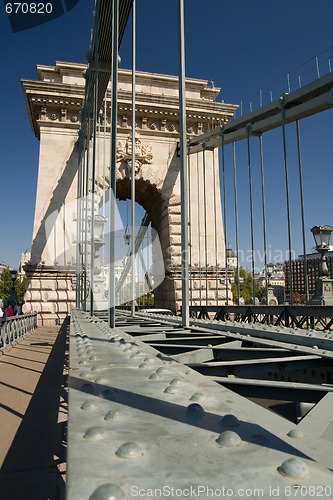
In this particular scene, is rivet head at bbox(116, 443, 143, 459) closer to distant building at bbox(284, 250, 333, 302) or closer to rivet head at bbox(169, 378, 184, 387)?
A: rivet head at bbox(169, 378, 184, 387)

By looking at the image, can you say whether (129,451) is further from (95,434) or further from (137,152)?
(137,152)

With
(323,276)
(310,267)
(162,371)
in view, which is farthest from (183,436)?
(310,267)

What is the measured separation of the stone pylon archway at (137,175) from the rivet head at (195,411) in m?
15.2

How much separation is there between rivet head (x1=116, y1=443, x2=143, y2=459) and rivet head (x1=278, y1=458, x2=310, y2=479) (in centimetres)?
28

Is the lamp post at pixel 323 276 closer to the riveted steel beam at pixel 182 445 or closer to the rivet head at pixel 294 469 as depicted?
the riveted steel beam at pixel 182 445

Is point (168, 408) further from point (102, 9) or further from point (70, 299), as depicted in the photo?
point (70, 299)

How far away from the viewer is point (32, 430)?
11.4 ft

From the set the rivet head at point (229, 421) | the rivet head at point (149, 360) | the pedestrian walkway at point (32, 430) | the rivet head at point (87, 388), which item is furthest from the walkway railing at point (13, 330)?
the rivet head at point (229, 421)

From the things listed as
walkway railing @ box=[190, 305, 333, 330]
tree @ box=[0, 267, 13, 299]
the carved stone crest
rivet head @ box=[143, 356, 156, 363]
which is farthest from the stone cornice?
tree @ box=[0, 267, 13, 299]

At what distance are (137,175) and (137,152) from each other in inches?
38.9

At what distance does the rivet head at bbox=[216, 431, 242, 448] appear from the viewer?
0.90m

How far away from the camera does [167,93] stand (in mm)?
19766

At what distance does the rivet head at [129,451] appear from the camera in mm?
847

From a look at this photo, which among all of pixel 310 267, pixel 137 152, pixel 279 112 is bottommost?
pixel 310 267
